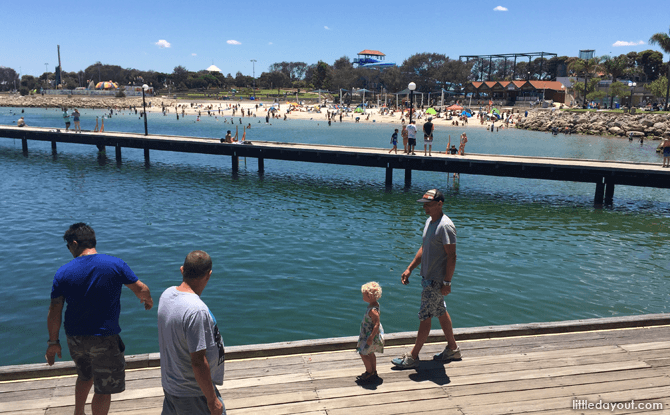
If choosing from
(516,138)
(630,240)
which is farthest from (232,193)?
(516,138)

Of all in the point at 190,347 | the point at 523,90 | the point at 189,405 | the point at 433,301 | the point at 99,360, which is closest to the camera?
the point at 190,347

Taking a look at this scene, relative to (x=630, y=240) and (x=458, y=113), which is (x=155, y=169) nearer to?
(x=630, y=240)

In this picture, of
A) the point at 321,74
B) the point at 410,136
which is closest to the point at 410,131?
the point at 410,136

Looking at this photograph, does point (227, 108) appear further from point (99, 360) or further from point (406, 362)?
point (99, 360)

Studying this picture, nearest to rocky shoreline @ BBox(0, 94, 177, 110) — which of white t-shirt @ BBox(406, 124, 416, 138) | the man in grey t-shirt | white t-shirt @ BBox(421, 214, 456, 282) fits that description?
white t-shirt @ BBox(406, 124, 416, 138)

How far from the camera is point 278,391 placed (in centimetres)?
478

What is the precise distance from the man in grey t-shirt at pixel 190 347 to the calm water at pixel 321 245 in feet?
19.5

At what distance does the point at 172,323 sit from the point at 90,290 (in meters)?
1.20

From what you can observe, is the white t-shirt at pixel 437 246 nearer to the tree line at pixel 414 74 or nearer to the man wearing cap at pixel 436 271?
the man wearing cap at pixel 436 271

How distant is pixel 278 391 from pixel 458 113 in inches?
3785

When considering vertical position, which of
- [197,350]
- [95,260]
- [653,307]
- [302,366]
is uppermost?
[95,260]

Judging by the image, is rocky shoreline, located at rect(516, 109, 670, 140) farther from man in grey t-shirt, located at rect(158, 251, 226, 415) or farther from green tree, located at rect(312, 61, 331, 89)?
green tree, located at rect(312, 61, 331, 89)

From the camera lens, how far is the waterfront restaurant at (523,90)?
332 feet

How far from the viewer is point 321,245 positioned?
15406 mm
